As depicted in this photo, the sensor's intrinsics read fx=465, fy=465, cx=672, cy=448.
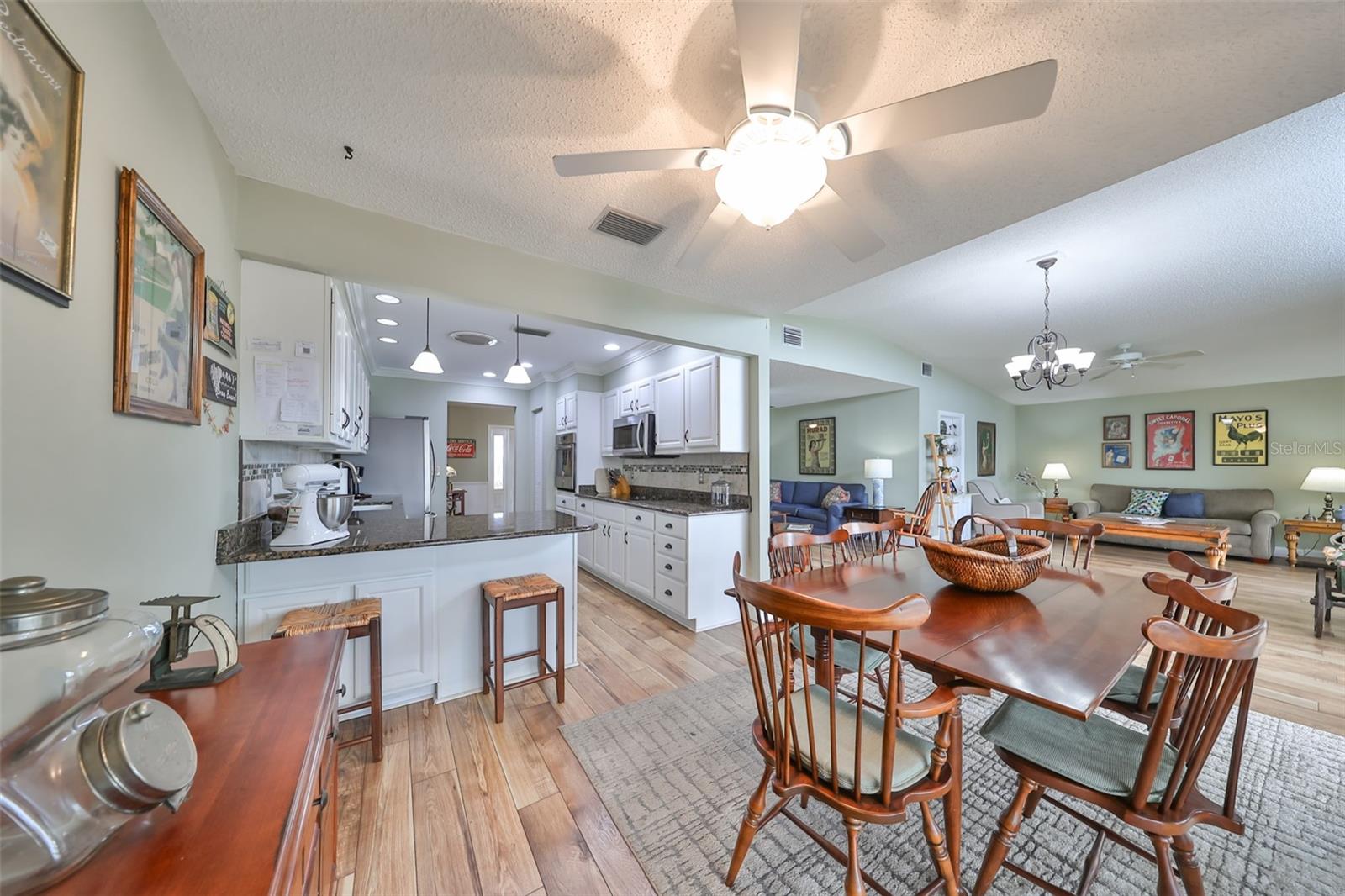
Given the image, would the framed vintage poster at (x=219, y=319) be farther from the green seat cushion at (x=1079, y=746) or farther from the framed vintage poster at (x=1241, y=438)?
the framed vintage poster at (x=1241, y=438)

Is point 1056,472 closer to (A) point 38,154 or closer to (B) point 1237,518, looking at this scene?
(B) point 1237,518

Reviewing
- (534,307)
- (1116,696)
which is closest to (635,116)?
(534,307)

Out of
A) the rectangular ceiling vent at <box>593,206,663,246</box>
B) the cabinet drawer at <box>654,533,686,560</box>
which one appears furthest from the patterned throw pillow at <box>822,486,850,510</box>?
the rectangular ceiling vent at <box>593,206,663,246</box>

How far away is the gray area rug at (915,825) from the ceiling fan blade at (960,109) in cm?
198

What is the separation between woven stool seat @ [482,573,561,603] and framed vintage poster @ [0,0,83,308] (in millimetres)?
A: 1725

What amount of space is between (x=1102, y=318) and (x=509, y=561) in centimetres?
572

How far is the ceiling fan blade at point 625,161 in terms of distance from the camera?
134 cm

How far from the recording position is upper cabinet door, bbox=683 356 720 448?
3766 mm

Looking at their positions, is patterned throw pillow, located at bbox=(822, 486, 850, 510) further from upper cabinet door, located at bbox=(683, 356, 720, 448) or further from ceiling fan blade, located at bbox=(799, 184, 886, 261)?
ceiling fan blade, located at bbox=(799, 184, 886, 261)

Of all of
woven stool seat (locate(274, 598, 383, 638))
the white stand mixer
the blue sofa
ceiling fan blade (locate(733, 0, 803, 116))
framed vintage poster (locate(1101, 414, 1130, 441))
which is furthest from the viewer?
framed vintage poster (locate(1101, 414, 1130, 441))

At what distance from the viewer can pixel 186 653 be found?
3.55 feet

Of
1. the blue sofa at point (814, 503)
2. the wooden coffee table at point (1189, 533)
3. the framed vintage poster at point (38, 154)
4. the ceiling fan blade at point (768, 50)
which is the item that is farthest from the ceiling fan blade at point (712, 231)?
the wooden coffee table at point (1189, 533)

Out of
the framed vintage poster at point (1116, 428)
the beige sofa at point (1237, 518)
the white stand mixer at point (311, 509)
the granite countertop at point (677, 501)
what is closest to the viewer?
the white stand mixer at point (311, 509)

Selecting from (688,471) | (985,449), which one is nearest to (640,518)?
(688,471)
